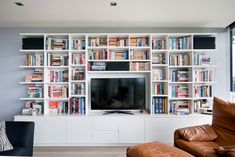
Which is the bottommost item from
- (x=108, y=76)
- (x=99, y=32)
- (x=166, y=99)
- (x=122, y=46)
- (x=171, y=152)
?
(x=171, y=152)

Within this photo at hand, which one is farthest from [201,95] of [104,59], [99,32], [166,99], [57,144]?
[57,144]

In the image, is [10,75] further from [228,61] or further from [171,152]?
[228,61]

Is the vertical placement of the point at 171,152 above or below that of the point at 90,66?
below

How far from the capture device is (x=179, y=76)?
412cm

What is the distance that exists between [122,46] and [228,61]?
89.5 inches

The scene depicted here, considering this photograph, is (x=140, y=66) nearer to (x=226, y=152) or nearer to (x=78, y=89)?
(x=78, y=89)

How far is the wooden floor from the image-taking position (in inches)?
133

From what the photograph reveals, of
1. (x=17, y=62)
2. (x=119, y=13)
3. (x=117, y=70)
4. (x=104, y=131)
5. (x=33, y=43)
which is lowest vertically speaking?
(x=104, y=131)

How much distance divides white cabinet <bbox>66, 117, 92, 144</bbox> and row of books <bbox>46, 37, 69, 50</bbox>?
144 cm

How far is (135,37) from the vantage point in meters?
4.11

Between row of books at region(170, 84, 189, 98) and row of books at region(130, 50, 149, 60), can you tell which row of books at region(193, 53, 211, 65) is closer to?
row of books at region(170, 84, 189, 98)

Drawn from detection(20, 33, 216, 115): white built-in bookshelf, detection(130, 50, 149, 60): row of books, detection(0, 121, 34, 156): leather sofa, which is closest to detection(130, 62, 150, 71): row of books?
detection(20, 33, 216, 115): white built-in bookshelf

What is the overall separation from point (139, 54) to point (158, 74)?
1.86ft

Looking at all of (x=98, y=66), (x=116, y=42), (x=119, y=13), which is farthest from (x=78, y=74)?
(x=119, y=13)
